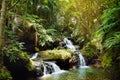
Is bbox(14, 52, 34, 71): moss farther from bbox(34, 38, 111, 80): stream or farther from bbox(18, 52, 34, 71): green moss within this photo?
bbox(34, 38, 111, 80): stream

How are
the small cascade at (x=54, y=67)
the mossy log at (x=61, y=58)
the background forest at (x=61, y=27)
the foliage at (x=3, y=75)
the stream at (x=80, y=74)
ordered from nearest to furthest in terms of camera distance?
the background forest at (x=61, y=27), the foliage at (x=3, y=75), the stream at (x=80, y=74), the small cascade at (x=54, y=67), the mossy log at (x=61, y=58)

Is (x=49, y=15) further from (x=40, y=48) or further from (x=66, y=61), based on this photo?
(x=66, y=61)

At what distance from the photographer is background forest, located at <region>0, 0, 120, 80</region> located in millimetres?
7801

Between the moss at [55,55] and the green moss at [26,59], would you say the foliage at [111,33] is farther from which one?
the moss at [55,55]

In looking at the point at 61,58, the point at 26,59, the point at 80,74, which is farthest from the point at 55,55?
the point at 26,59

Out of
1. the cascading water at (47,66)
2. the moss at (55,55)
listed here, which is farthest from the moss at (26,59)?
the moss at (55,55)

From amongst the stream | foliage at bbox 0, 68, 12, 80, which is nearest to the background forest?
→ foliage at bbox 0, 68, 12, 80

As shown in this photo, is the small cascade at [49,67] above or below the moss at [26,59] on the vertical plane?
below

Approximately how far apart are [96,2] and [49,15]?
11428mm

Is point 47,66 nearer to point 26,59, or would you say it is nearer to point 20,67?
point 26,59

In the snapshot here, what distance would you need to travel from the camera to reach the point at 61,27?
28.1 meters

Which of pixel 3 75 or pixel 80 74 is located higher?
pixel 3 75

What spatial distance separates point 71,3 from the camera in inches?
634

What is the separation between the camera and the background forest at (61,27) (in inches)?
307
